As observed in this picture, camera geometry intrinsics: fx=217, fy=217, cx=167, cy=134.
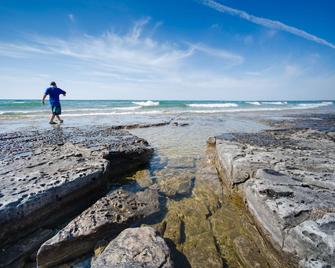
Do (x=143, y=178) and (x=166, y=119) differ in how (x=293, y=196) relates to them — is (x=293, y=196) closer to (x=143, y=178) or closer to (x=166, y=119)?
(x=143, y=178)

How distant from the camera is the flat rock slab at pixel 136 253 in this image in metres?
1.91

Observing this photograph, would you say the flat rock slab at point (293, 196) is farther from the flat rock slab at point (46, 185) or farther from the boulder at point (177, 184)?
the flat rock slab at point (46, 185)

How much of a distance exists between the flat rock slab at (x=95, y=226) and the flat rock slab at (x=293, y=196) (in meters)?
1.44

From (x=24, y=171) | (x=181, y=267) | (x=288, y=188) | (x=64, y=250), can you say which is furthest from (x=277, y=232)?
(x=24, y=171)

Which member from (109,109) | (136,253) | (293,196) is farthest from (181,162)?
(109,109)

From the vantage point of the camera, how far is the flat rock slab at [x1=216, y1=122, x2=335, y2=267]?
1.86 meters

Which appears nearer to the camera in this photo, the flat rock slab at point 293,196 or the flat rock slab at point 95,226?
the flat rock slab at point 293,196

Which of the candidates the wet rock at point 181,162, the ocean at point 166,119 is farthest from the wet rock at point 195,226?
the ocean at point 166,119

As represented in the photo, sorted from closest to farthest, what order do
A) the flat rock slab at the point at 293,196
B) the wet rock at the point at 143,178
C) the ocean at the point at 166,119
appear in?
the flat rock slab at the point at 293,196 < the wet rock at the point at 143,178 < the ocean at the point at 166,119

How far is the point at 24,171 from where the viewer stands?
3256 millimetres

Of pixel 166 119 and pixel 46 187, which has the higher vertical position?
pixel 46 187

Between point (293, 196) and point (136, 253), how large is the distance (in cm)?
183

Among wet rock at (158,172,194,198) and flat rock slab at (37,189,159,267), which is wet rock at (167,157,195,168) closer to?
wet rock at (158,172,194,198)

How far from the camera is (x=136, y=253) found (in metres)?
2.01
